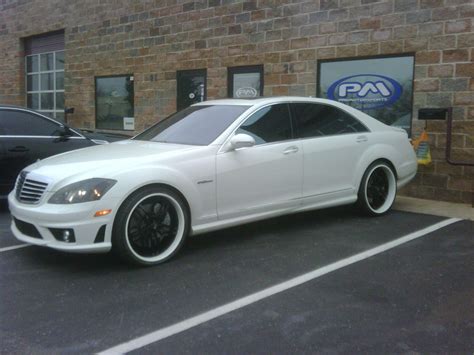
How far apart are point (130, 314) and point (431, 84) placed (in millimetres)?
6029

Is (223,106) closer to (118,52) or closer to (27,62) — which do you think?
(118,52)

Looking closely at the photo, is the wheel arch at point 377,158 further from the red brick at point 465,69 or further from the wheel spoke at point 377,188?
the red brick at point 465,69

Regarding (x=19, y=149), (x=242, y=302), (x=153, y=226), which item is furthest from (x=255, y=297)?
(x=19, y=149)

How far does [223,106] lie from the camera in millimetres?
6020

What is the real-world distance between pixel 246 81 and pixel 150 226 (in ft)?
20.6

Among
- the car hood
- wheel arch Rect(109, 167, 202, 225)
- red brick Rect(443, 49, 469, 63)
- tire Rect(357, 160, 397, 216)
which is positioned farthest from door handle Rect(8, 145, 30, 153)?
red brick Rect(443, 49, 469, 63)

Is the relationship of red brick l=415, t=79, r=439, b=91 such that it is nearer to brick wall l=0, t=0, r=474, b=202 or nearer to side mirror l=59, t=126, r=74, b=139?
brick wall l=0, t=0, r=474, b=202

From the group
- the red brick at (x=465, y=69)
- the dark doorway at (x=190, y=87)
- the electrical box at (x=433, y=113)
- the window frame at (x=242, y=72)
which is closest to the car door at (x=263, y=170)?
the electrical box at (x=433, y=113)

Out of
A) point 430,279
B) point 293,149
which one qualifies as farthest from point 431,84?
point 430,279

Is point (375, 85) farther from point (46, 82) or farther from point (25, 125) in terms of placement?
point (46, 82)

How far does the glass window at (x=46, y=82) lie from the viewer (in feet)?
51.6

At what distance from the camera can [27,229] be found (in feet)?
15.9

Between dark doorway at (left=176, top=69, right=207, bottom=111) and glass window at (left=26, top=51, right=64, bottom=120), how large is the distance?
522 cm

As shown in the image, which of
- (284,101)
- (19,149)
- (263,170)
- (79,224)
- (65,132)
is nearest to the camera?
(79,224)
